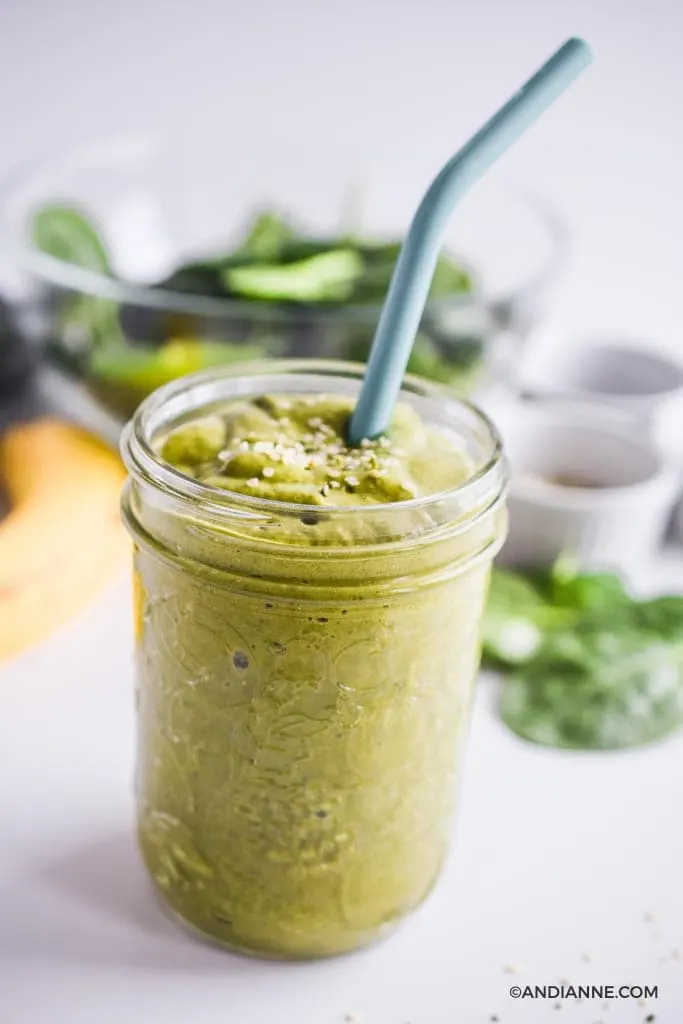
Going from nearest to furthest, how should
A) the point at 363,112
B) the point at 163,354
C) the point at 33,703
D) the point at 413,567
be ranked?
the point at 413,567 → the point at 33,703 → the point at 163,354 → the point at 363,112

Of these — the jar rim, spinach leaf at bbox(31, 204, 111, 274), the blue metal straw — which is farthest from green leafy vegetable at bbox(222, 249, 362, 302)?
the blue metal straw

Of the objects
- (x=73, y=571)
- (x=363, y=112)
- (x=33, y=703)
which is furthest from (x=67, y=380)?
(x=363, y=112)

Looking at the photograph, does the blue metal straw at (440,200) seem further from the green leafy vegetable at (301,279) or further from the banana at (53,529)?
the green leafy vegetable at (301,279)

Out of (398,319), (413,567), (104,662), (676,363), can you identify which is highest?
(398,319)

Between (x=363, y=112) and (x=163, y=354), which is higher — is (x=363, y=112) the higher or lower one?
the higher one

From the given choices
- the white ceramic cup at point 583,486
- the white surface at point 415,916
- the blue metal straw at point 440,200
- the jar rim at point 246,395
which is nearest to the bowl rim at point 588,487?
the white ceramic cup at point 583,486

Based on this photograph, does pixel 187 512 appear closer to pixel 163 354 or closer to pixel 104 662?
pixel 104 662

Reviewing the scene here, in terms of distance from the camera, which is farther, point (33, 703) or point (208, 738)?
point (33, 703)

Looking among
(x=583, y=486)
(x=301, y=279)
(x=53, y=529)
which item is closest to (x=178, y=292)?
(x=301, y=279)
